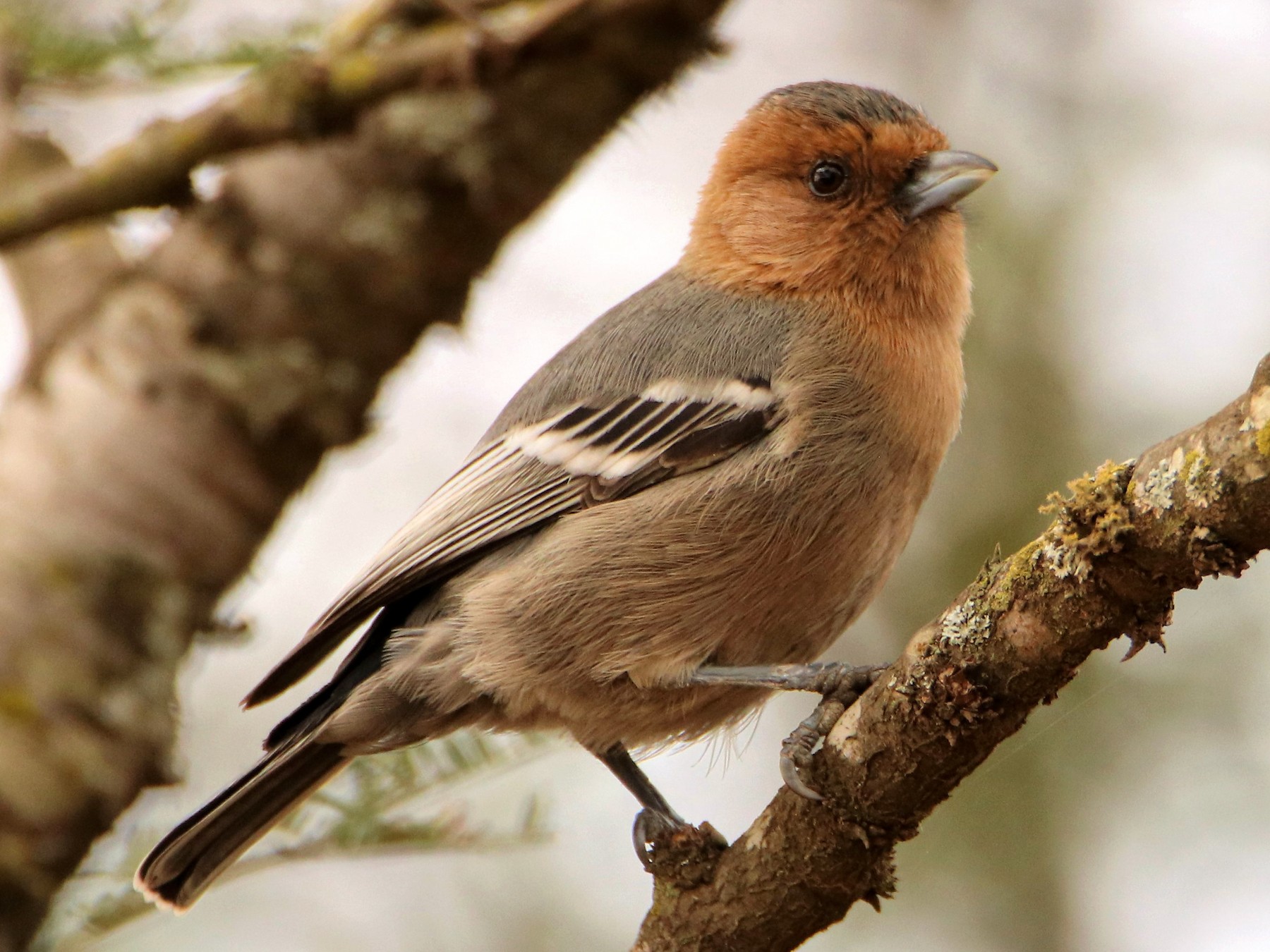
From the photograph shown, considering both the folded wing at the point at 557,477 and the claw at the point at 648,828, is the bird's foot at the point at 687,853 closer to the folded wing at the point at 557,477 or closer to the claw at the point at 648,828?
the claw at the point at 648,828

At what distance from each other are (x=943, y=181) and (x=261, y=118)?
2329mm

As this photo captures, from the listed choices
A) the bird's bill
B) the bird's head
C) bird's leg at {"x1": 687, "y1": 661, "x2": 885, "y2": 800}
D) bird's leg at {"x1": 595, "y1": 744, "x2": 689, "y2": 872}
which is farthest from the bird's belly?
the bird's bill

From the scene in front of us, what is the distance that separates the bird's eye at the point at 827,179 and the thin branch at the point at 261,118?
A: 112 centimetres

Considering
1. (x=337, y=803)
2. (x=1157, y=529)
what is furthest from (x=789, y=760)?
(x=337, y=803)

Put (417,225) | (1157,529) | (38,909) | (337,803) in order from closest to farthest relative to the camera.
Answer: (1157,529), (337,803), (38,909), (417,225)

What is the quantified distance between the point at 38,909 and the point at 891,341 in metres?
3.27

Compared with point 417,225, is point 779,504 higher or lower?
lower

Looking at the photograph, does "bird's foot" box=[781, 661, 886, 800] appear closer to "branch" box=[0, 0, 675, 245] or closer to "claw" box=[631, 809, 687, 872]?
"claw" box=[631, 809, 687, 872]

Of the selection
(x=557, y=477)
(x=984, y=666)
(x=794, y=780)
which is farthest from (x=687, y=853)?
(x=557, y=477)

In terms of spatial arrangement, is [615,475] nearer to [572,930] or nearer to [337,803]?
[337,803]

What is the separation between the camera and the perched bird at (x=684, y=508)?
A: 4012 millimetres

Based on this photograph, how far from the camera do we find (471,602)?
14.1 ft

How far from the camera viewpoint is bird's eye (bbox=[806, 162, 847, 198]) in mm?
4883

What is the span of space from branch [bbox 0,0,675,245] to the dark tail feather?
186 cm
